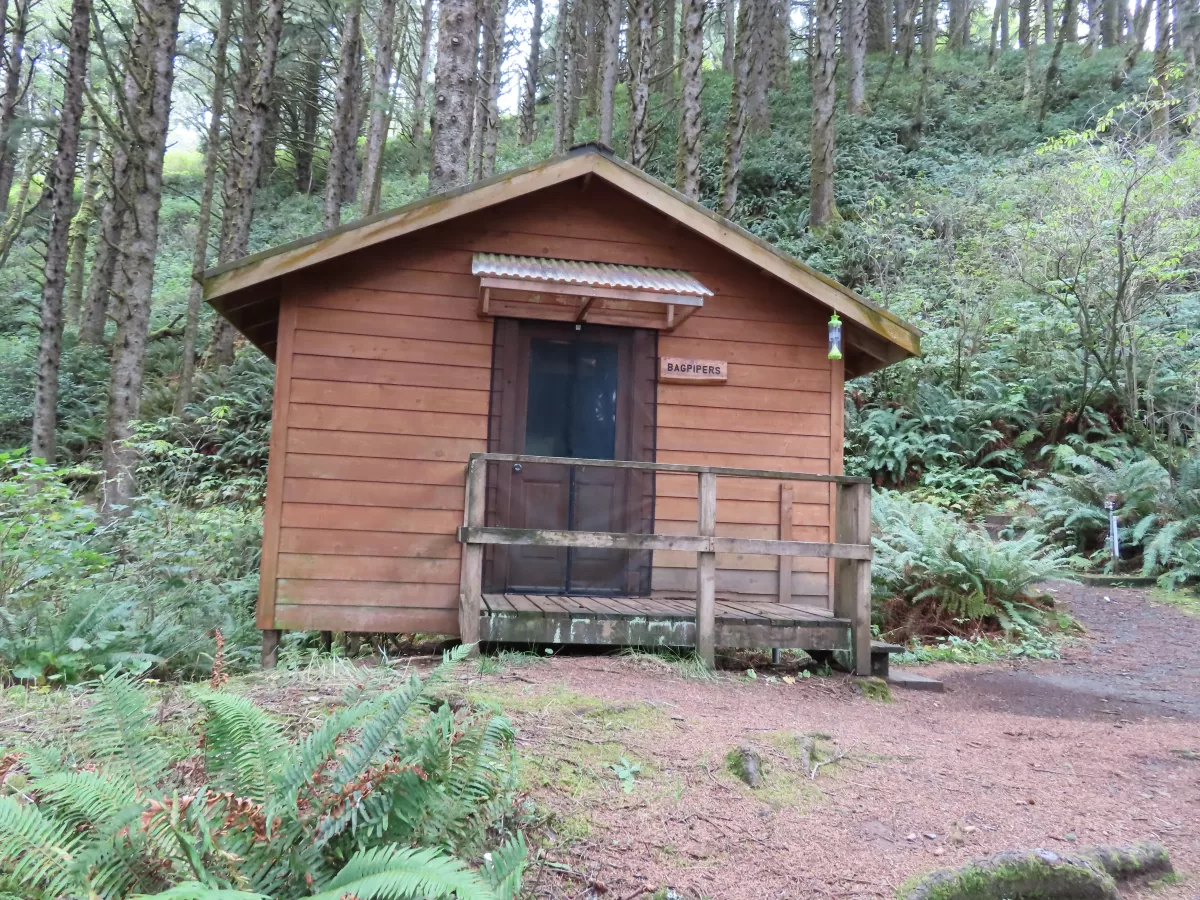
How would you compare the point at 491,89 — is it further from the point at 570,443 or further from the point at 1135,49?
the point at 1135,49

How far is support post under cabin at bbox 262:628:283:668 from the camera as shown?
584cm

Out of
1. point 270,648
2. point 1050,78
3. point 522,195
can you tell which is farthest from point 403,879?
point 1050,78

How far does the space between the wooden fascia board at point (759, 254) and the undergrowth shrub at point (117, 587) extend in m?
4.49

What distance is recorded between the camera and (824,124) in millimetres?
18266

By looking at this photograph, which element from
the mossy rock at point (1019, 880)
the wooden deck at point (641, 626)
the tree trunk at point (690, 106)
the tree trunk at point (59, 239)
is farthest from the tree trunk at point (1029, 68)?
the mossy rock at point (1019, 880)

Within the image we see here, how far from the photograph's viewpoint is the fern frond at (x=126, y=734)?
221cm

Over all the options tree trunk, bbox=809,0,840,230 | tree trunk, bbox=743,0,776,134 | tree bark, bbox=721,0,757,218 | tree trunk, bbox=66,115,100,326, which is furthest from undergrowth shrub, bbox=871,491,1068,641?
tree trunk, bbox=66,115,100,326

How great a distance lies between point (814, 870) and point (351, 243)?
5.09 meters

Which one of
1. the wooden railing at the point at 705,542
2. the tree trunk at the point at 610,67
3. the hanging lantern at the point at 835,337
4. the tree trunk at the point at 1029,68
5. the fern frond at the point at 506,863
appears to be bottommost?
the fern frond at the point at 506,863

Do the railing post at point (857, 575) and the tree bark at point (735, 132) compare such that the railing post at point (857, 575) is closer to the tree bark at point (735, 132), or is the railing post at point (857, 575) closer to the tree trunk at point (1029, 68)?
the tree bark at point (735, 132)

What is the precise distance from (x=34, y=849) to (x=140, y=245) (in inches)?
359

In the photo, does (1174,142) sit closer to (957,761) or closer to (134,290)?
(957,761)

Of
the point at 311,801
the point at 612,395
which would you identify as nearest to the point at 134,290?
the point at 612,395

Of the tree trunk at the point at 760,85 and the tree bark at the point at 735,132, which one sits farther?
the tree trunk at the point at 760,85
